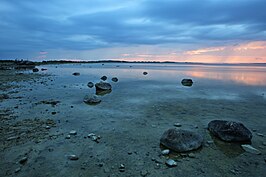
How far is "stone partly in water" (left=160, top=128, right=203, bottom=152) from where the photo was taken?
6.53 metres

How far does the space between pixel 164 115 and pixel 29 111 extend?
8.24 metres

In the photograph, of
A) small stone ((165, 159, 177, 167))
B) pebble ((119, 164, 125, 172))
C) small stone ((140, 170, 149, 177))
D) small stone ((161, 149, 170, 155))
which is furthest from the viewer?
small stone ((161, 149, 170, 155))

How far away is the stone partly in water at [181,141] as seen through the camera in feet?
21.4

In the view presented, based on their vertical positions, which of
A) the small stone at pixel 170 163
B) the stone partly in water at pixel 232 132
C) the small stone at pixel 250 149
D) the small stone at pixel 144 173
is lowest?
the small stone at pixel 250 149

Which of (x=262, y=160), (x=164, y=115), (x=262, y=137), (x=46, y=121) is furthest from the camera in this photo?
(x=164, y=115)

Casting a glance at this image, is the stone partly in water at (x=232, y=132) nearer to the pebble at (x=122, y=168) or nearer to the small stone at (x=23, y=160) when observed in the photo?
the pebble at (x=122, y=168)

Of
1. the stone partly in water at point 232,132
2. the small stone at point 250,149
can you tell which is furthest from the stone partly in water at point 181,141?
the small stone at point 250,149

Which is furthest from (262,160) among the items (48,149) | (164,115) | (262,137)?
(48,149)

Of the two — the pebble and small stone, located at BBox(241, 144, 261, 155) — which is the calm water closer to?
small stone, located at BBox(241, 144, 261, 155)

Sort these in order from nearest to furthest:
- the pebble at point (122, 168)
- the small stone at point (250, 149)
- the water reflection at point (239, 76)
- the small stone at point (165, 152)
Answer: the pebble at point (122, 168) → the small stone at point (165, 152) → the small stone at point (250, 149) → the water reflection at point (239, 76)

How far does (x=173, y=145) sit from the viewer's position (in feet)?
21.7

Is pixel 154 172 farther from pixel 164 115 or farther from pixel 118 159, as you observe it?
pixel 164 115

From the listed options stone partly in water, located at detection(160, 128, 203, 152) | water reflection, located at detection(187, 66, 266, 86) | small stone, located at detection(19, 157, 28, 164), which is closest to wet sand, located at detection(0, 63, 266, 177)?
small stone, located at detection(19, 157, 28, 164)

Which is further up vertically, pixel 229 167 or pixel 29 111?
pixel 29 111
